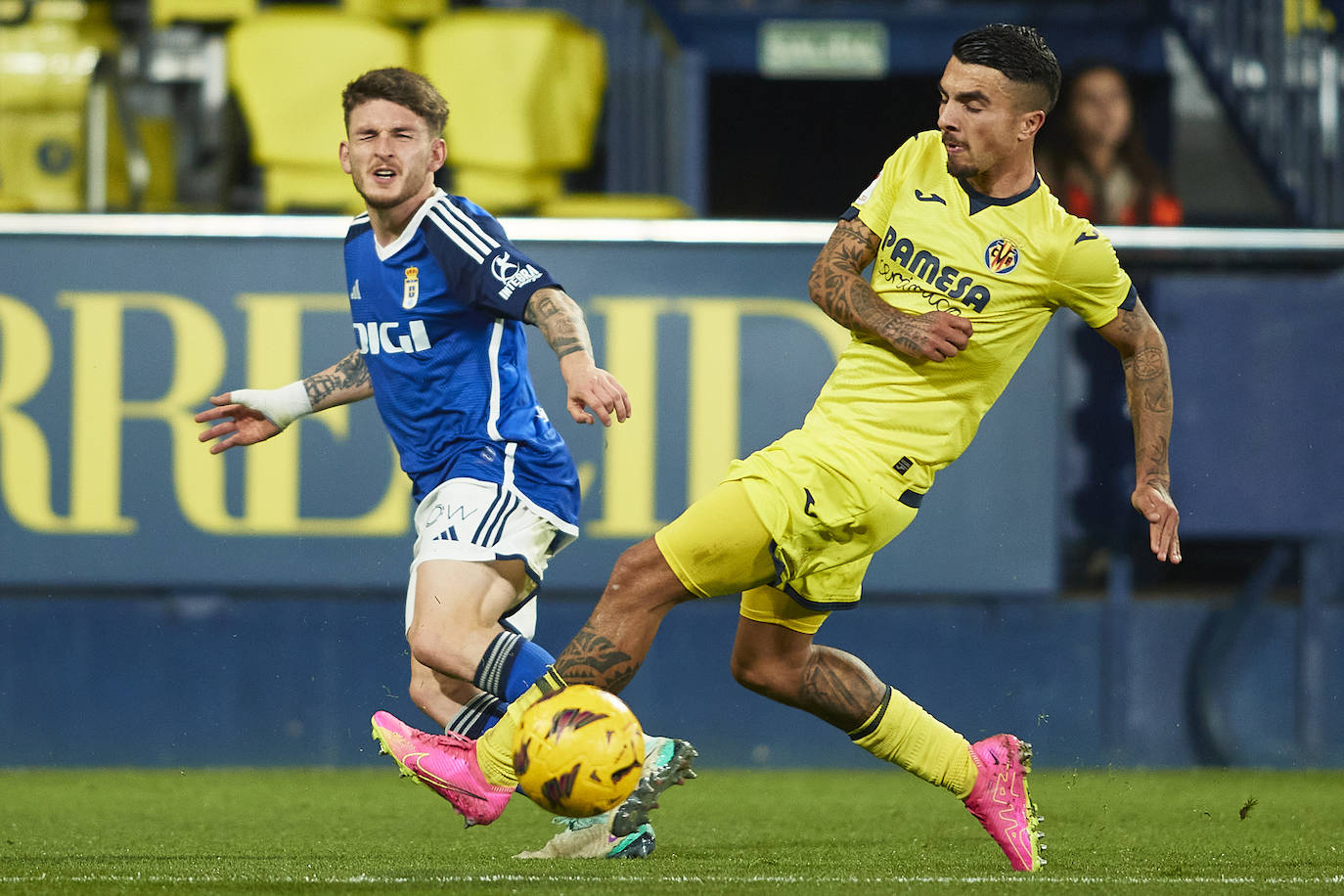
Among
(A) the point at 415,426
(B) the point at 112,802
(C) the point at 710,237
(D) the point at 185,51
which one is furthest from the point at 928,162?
(D) the point at 185,51

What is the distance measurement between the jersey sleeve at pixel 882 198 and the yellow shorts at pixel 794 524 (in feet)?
1.90

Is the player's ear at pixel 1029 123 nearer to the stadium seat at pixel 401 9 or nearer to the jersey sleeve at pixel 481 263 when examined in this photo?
the jersey sleeve at pixel 481 263

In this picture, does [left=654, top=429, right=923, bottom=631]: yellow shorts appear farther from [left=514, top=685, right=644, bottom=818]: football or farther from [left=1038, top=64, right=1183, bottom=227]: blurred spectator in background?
[left=1038, top=64, right=1183, bottom=227]: blurred spectator in background

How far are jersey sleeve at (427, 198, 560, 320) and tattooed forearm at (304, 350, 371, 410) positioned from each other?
0.55 metres

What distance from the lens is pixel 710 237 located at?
8.09 meters

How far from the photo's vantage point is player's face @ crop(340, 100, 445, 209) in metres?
5.07

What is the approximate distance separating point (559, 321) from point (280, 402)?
1124 mm

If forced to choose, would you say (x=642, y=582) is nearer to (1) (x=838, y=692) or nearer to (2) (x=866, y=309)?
(1) (x=838, y=692)

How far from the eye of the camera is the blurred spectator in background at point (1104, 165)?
9.05m

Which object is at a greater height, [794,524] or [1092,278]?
[1092,278]

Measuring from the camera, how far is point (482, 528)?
4.97m

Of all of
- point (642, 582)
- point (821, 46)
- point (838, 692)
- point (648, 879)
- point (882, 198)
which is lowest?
point (648, 879)

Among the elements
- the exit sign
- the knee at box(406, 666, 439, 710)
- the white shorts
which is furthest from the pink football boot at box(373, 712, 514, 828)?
the exit sign

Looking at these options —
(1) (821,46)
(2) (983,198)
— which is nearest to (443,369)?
(2) (983,198)
